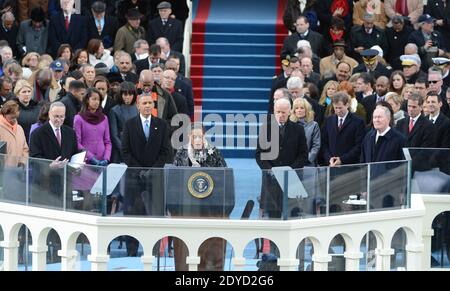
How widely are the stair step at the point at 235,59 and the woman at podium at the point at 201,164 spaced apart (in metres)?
10.3

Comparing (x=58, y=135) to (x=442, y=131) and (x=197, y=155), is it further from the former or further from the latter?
(x=442, y=131)

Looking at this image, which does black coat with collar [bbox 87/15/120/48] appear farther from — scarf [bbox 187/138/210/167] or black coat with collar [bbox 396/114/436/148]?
scarf [bbox 187/138/210/167]

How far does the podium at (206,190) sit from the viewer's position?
75.8ft

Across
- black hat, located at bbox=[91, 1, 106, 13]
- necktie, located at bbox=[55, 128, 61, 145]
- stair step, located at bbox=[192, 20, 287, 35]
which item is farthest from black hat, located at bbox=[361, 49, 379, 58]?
necktie, located at bbox=[55, 128, 61, 145]

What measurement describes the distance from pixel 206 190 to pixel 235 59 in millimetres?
11453

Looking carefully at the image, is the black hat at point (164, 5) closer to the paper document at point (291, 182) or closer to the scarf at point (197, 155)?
the scarf at point (197, 155)

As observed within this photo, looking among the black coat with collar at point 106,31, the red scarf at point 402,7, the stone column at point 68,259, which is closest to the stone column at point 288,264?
the stone column at point 68,259

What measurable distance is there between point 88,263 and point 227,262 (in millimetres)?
1854

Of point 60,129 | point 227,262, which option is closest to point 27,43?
point 60,129

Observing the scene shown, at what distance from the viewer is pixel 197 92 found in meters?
33.6

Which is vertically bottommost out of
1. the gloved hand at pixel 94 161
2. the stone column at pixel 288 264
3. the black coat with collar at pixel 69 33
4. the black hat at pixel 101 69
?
the stone column at pixel 288 264

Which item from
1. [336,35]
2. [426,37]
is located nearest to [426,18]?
[426,37]

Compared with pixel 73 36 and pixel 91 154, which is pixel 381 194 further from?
pixel 73 36
